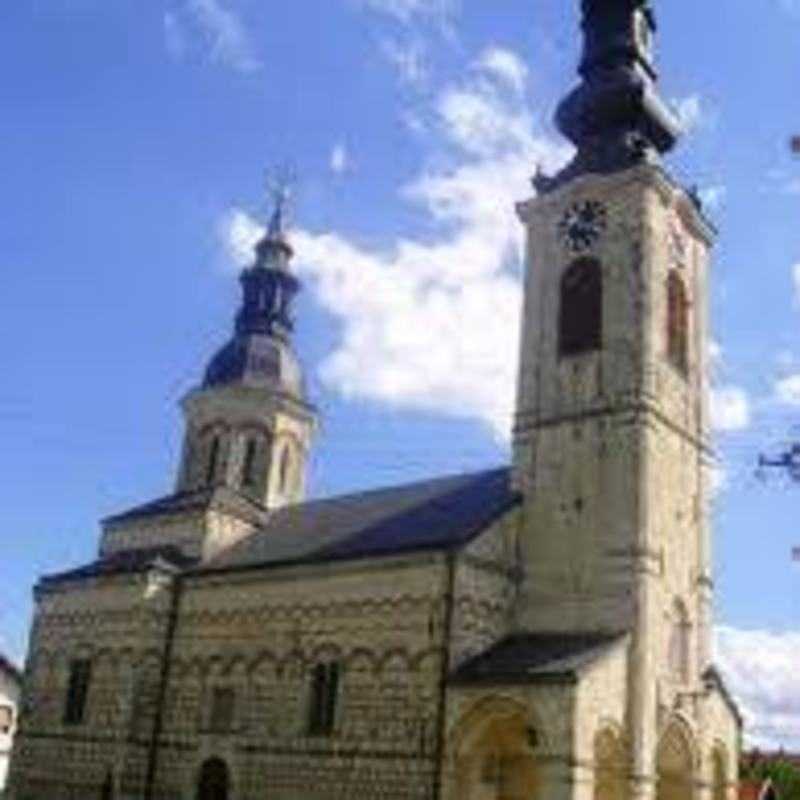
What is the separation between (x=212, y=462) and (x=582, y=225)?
55.4ft

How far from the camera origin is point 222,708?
34.5 m

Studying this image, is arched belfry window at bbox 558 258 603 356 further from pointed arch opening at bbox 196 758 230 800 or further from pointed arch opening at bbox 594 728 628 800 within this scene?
pointed arch opening at bbox 196 758 230 800

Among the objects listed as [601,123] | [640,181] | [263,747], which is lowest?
[263,747]

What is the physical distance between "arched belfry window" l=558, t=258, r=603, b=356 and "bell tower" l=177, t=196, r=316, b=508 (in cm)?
1379

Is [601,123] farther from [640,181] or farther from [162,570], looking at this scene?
[162,570]

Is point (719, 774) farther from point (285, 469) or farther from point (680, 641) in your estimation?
point (285, 469)

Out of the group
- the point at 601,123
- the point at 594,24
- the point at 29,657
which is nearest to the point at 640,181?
the point at 601,123

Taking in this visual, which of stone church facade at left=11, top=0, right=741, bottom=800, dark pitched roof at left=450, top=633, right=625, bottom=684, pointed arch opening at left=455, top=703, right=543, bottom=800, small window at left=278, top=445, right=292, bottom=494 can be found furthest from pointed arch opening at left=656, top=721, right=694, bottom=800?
small window at left=278, top=445, right=292, bottom=494

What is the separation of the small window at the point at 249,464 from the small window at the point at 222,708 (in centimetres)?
1099

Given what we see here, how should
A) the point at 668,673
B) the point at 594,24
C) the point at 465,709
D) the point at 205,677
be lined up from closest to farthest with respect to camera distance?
the point at 465,709
the point at 668,673
the point at 205,677
the point at 594,24

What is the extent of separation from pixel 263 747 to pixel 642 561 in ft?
36.4

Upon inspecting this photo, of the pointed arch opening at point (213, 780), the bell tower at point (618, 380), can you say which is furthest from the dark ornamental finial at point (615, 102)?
the pointed arch opening at point (213, 780)

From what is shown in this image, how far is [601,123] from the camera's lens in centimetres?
3597

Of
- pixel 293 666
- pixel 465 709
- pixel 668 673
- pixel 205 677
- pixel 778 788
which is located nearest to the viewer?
pixel 465 709
